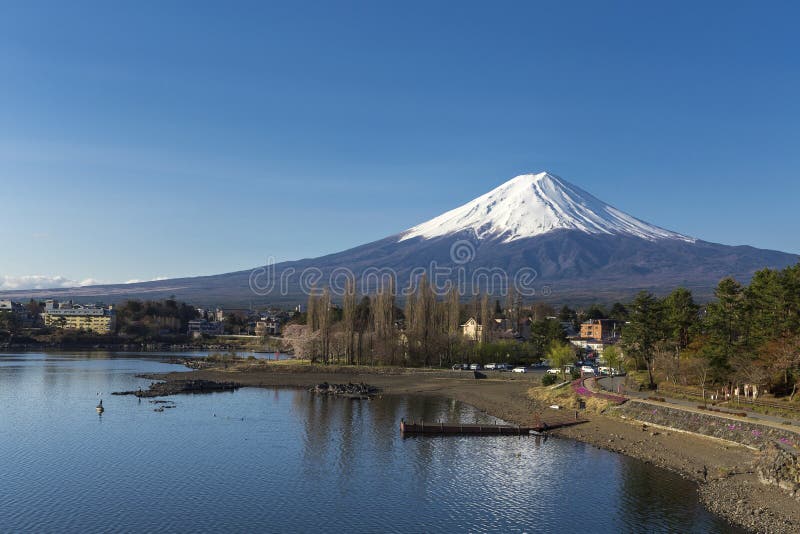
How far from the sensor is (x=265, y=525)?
2422 centimetres

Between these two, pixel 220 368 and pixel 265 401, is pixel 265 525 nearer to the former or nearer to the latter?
pixel 265 401

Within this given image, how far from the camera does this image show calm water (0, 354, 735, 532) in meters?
24.7

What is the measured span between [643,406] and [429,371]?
3806 centimetres

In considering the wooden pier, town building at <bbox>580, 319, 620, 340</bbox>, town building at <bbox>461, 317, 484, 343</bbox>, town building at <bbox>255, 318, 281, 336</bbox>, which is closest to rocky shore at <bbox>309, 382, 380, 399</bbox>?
the wooden pier

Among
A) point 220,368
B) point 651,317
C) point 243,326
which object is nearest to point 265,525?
point 651,317

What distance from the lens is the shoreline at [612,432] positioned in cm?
2528

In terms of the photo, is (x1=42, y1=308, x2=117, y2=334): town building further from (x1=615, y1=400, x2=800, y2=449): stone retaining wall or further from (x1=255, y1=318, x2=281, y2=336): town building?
(x1=615, y1=400, x2=800, y2=449): stone retaining wall

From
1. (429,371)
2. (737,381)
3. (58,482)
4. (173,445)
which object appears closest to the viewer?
(58,482)

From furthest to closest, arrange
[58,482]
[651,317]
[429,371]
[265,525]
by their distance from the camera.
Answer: [429,371] < [651,317] < [58,482] < [265,525]

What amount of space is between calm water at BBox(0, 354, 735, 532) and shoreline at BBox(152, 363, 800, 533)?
1.20 metres

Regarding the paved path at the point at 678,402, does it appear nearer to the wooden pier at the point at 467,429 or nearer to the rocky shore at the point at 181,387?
the wooden pier at the point at 467,429

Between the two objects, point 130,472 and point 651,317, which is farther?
point 651,317

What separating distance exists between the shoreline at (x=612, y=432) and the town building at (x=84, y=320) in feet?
256

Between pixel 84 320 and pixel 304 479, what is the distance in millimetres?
142689
